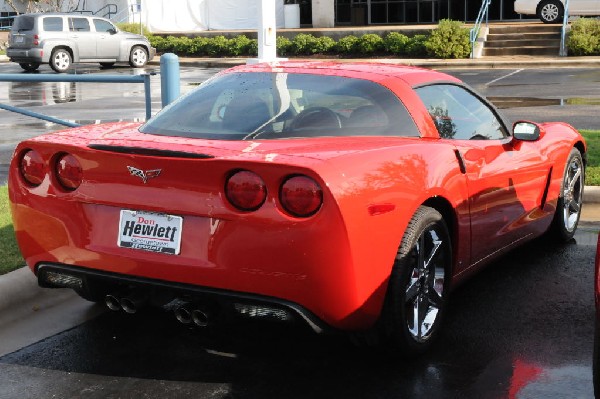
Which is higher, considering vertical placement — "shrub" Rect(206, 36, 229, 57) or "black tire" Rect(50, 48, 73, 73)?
"shrub" Rect(206, 36, 229, 57)

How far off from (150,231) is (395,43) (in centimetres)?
2772

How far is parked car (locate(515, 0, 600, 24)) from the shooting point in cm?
3120

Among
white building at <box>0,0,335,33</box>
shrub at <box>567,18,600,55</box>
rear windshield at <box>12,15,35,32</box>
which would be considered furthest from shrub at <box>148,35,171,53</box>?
shrub at <box>567,18,600,55</box>

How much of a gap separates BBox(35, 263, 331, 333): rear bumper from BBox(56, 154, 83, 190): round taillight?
0.41m

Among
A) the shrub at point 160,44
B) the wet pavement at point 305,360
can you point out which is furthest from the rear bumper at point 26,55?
the wet pavement at point 305,360

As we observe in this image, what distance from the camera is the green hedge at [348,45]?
30.4 m

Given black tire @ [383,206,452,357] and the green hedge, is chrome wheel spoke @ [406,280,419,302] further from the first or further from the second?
the green hedge

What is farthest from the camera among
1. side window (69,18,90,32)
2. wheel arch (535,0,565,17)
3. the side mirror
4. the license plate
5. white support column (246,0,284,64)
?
wheel arch (535,0,565,17)

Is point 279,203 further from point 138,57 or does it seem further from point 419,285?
point 138,57

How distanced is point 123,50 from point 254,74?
27.3 meters

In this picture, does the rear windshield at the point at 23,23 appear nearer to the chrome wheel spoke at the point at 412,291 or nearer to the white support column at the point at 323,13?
the white support column at the point at 323,13

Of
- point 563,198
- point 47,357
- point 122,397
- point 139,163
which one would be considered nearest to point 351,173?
point 139,163

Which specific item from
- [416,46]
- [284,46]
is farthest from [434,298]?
[284,46]

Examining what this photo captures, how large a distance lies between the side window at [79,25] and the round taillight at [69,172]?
27504 millimetres
